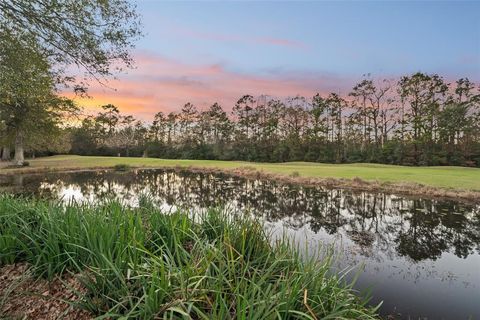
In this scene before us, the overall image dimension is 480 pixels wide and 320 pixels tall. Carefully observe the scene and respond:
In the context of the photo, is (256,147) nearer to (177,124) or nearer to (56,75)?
(177,124)

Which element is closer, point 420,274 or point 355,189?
point 420,274

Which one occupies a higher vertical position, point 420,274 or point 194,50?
point 194,50

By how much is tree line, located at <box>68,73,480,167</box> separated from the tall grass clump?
44.0 metres

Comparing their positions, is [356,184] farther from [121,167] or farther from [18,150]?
→ [18,150]

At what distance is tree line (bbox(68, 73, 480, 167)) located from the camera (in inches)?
1799

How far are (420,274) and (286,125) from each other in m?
57.4

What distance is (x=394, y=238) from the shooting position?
11000 mm

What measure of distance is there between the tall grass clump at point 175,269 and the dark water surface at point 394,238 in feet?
1.86

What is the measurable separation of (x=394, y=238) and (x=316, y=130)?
4861cm

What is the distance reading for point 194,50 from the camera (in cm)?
2370

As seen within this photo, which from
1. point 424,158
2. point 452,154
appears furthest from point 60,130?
point 452,154

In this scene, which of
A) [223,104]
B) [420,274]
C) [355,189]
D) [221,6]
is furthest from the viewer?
[223,104]

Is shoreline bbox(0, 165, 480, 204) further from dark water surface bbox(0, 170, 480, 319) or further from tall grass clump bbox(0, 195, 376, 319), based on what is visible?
tall grass clump bbox(0, 195, 376, 319)

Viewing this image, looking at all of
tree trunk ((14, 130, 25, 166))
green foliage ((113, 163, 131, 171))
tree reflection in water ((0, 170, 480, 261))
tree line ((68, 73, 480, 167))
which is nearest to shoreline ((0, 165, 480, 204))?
tree reflection in water ((0, 170, 480, 261))
